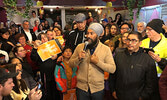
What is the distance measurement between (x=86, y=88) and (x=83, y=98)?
17 centimetres

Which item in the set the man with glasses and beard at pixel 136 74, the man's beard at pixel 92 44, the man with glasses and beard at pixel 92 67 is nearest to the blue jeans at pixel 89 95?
the man with glasses and beard at pixel 92 67

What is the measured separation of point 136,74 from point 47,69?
5.84 ft

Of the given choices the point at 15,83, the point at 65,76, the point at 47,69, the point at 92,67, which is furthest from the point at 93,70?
the point at 47,69

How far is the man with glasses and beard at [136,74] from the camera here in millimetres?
2010

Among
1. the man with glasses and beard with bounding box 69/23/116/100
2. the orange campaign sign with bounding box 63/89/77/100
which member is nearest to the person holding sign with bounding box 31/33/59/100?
the orange campaign sign with bounding box 63/89/77/100

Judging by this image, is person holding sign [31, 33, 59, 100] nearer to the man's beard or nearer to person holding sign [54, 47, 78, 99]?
person holding sign [54, 47, 78, 99]

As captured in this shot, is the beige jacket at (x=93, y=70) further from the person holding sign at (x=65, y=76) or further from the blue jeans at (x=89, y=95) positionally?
the person holding sign at (x=65, y=76)

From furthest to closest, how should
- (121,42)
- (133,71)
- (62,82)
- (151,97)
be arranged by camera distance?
(121,42) → (62,82) → (151,97) → (133,71)

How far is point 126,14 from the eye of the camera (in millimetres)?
10242

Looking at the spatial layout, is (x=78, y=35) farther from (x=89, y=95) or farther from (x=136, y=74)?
(x=136, y=74)

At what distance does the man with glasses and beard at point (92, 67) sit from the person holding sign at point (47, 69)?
3.60ft

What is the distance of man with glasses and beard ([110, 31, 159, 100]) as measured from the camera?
201 centimetres

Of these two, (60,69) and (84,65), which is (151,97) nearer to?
(84,65)

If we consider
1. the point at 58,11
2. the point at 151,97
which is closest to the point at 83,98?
the point at 151,97
